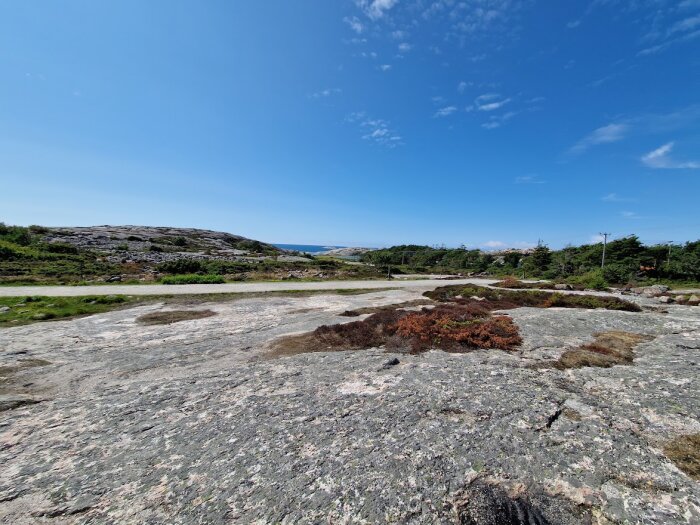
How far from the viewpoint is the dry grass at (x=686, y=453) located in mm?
4488

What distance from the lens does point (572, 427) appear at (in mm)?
5609

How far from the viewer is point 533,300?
68.9ft

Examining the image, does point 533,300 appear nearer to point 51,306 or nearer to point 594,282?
point 594,282

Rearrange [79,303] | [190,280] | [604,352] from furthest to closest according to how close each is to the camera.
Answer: [190,280]
[79,303]
[604,352]

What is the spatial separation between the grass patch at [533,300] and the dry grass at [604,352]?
6.67 m

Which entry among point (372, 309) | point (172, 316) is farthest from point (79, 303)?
point (372, 309)

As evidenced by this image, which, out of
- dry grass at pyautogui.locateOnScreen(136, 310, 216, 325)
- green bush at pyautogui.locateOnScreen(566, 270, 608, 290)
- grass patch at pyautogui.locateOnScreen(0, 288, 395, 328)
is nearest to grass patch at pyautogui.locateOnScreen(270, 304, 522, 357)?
dry grass at pyautogui.locateOnScreen(136, 310, 216, 325)

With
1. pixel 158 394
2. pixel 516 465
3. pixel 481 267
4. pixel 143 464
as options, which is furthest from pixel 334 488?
pixel 481 267

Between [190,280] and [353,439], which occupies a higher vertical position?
[190,280]

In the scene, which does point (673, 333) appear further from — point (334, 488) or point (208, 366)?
point (208, 366)

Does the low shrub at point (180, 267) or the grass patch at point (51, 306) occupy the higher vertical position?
the low shrub at point (180, 267)

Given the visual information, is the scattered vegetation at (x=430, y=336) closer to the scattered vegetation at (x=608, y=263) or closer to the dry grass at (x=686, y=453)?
the dry grass at (x=686, y=453)

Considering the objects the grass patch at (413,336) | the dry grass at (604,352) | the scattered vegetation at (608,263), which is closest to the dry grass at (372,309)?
the grass patch at (413,336)

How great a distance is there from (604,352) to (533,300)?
1209 centimetres
